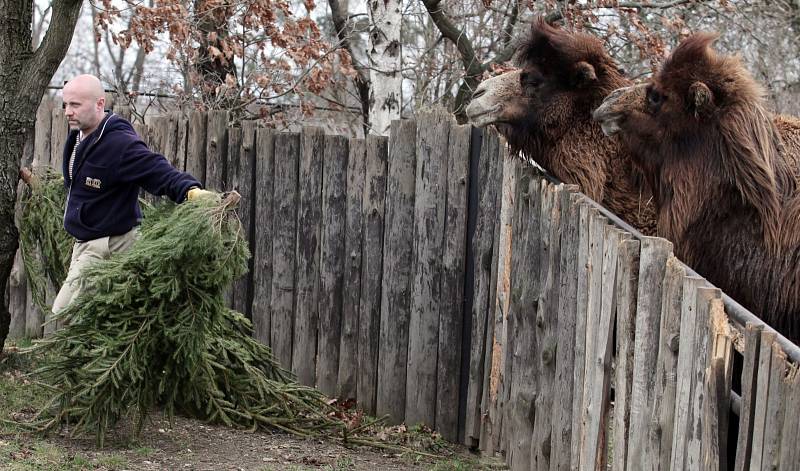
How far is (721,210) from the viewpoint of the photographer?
5.25 meters

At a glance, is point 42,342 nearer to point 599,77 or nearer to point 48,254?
point 48,254

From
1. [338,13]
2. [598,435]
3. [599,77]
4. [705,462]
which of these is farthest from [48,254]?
[338,13]

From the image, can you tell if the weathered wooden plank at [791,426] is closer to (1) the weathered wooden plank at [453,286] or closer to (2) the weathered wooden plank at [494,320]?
(2) the weathered wooden plank at [494,320]

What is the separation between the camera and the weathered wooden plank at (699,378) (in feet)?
10.2

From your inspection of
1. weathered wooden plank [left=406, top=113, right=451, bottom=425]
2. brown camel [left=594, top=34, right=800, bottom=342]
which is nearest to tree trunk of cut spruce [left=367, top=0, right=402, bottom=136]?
weathered wooden plank [left=406, top=113, right=451, bottom=425]

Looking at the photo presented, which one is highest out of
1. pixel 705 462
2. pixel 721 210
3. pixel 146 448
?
pixel 721 210

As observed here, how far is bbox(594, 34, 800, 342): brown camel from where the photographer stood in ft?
16.4

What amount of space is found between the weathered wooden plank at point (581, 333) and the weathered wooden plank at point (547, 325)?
47 cm

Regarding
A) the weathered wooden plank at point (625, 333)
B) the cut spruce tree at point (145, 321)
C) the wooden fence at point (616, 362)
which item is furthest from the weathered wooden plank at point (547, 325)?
the cut spruce tree at point (145, 321)

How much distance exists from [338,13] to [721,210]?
29.4ft

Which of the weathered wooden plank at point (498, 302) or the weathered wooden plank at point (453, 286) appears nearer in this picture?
the weathered wooden plank at point (498, 302)

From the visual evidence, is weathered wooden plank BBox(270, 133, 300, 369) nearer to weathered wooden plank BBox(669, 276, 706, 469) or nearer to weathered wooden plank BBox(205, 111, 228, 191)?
weathered wooden plank BBox(205, 111, 228, 191)

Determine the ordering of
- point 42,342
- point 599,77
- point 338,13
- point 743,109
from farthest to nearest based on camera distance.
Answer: point 338,13, point 599,77, point 42,342, point 743,109

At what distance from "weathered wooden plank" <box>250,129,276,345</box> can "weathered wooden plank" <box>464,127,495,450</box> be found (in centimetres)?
194
